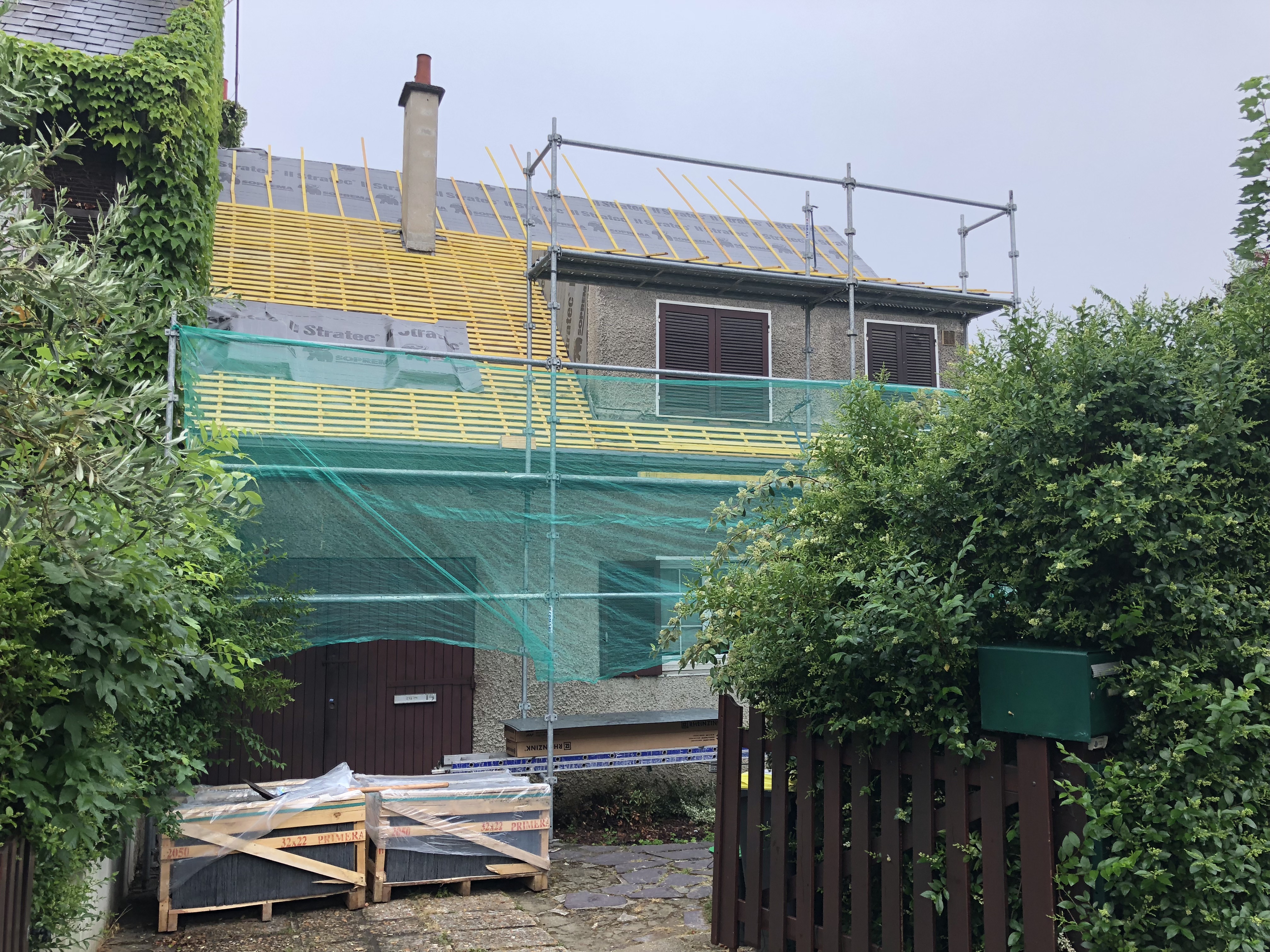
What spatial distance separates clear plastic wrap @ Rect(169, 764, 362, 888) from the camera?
6.45 metres

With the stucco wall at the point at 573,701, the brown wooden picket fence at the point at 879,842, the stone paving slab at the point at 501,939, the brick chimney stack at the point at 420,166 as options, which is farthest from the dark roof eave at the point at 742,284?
the stone paving slab at the point at 501,939

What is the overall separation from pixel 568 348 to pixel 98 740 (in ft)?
29.7

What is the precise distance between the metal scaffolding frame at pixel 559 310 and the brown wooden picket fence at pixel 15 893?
279cm

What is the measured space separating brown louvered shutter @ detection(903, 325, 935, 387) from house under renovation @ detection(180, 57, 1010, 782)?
34 mm

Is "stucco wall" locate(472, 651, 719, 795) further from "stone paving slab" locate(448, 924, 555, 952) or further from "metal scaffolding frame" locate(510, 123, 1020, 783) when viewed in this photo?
"stone paving slab" locate(448, 924, 555, 952)

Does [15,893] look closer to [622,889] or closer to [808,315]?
[622,889]

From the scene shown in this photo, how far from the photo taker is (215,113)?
897 centimetres

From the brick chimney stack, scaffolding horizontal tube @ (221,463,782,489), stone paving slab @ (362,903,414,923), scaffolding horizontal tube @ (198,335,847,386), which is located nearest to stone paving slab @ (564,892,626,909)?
stone paving slab @ (362,903,414,923)

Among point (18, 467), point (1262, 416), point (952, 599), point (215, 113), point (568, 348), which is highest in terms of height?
point (215, 113)

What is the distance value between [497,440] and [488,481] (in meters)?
0.41

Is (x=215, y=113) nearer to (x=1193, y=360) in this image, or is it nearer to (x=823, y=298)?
(x=823, y=298)

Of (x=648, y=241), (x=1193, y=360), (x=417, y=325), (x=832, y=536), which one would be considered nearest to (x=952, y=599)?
(x=832, y=536)

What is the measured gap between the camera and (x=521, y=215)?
590 inches

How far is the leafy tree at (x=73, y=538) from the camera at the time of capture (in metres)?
2.95
